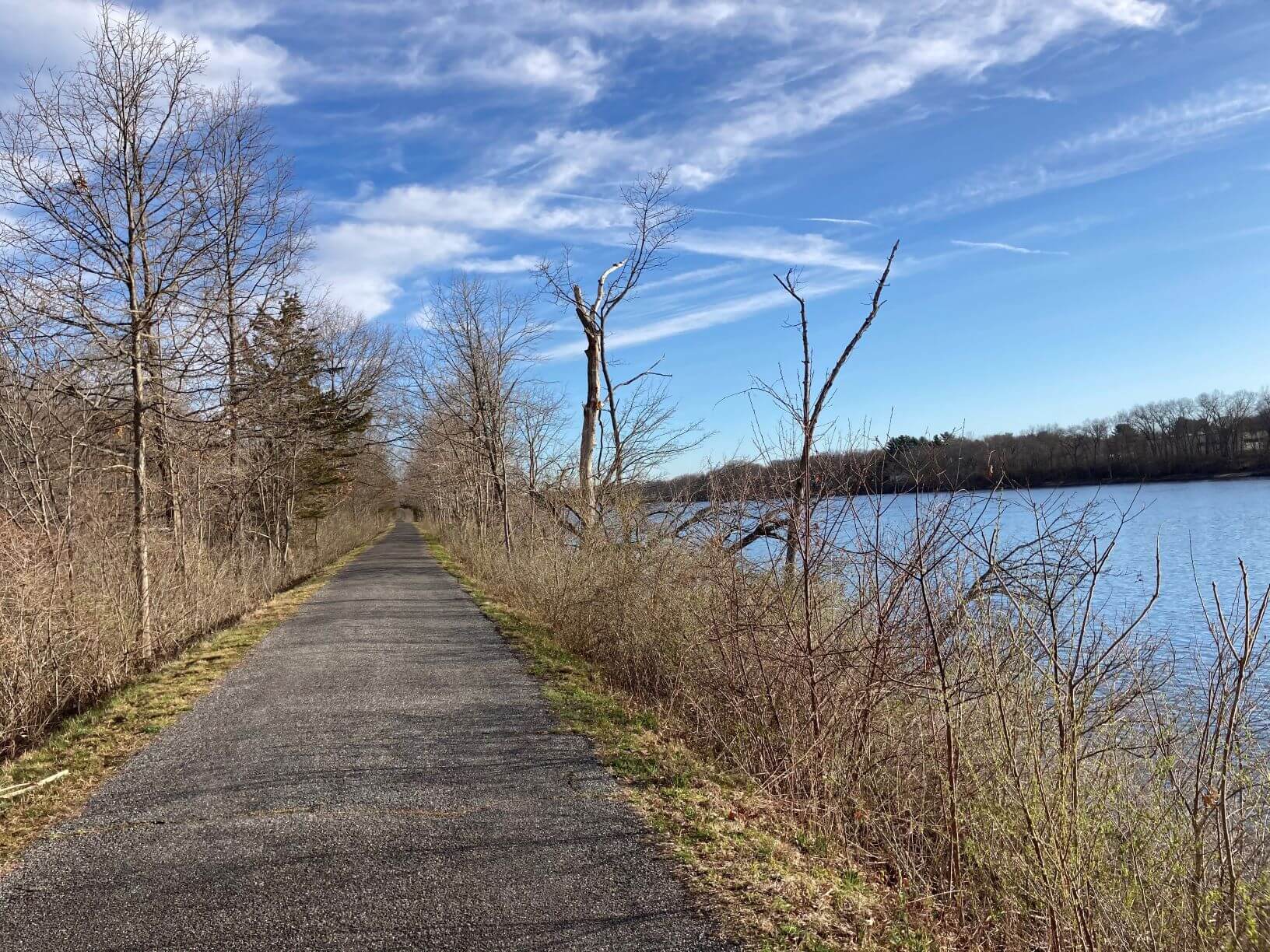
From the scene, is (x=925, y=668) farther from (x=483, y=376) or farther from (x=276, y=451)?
(x=276, y=451)

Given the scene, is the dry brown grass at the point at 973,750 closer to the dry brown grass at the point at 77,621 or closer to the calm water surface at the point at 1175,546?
the calm water surface at the point at 1175,546

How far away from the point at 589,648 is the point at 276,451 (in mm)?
16441

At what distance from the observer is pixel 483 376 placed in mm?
23969

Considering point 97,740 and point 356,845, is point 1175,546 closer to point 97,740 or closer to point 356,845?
point 356,845

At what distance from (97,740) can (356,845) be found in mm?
3560

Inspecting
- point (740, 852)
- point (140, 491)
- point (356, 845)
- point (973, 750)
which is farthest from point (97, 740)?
point (973, 750)

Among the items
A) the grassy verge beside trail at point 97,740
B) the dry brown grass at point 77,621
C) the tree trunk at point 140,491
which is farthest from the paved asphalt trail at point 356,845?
the tree trunk at point 140,491

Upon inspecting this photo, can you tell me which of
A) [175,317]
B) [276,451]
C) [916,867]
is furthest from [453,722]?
[276,451]

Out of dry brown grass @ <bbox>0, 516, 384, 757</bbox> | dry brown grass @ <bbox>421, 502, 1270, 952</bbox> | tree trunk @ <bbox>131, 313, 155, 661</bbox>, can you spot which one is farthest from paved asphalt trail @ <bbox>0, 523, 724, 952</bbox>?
tree trunk @ <bbox>131, 313, 155, 661</bbox>

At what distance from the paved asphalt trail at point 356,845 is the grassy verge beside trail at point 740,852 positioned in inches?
7.6

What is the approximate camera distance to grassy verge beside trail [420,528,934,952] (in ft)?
12.5

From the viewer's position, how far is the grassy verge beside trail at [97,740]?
525 centimetres

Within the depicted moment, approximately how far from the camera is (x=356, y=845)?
4.70 meters

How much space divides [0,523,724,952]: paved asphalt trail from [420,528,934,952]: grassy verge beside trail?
0.63 ft
